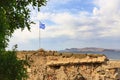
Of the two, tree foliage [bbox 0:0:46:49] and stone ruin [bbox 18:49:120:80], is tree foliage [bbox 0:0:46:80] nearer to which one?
tree foliage [bbox 0:0:46:49]

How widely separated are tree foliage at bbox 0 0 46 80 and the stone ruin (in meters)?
4.80

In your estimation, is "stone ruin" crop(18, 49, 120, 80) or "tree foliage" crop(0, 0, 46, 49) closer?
"tree foliage" crop(0, 0, 46, 49)

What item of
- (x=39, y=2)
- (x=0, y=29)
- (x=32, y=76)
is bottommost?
(x=32, y=76)

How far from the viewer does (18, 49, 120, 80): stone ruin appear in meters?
18.5

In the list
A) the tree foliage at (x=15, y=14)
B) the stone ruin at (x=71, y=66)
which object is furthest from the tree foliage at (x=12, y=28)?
the stone ruin at (x=71, y=66)

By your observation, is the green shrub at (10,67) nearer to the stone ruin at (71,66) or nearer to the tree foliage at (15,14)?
the tree foliage at (15,14)

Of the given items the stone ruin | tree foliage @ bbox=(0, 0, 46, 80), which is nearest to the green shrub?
tree foliage @ bbox=(0, 0, 46, 80)

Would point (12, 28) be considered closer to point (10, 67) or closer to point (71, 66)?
point (10, 67)

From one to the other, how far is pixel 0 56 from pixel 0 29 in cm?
91

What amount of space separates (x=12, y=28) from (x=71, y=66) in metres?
6.50

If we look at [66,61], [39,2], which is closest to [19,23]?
[39,2]

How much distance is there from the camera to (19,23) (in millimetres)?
13547

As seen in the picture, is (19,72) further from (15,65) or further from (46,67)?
(46,67)

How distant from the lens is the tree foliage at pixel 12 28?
11.9 metres
